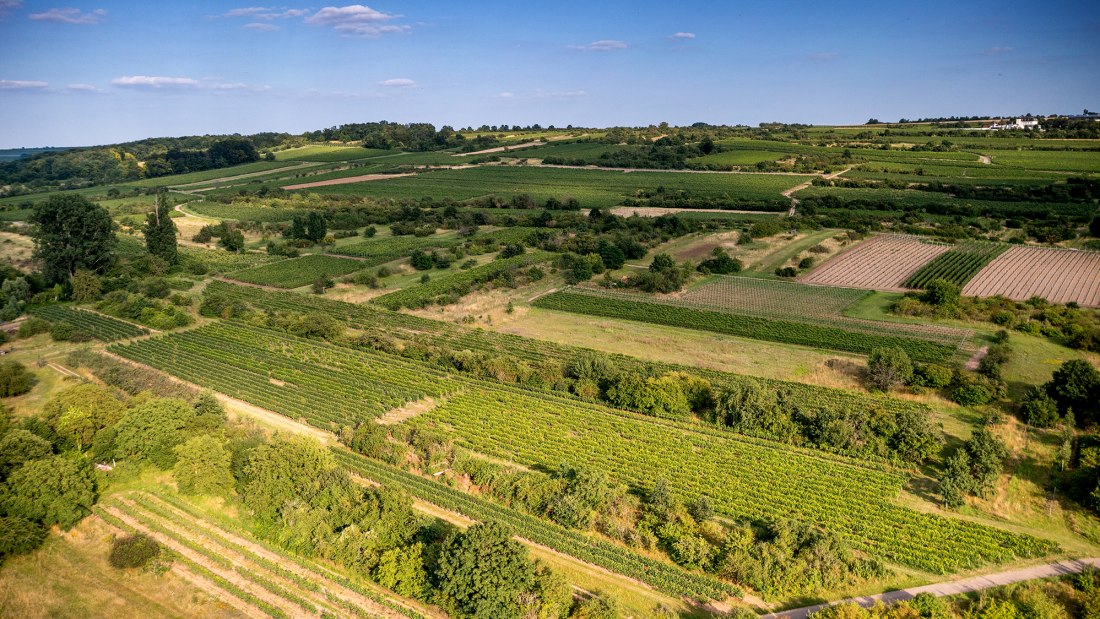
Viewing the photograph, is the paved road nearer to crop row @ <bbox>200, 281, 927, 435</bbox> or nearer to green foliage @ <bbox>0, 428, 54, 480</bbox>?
crop row @ <bbox>200, 281, 927, 435</bbox>

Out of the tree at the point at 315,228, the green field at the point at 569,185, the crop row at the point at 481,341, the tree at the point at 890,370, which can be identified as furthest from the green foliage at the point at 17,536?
the green field at the point at 569,185

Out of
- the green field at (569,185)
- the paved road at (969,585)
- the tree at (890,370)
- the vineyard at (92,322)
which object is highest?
the green field at (569,185)

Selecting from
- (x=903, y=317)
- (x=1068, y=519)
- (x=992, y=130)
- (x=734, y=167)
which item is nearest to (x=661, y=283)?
(x=903, y=317)

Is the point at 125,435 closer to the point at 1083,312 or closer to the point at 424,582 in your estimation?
the point at 424,582

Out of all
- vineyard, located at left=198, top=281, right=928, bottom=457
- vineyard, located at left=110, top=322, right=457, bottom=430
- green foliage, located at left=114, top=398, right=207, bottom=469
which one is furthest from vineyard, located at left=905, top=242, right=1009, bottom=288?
green foliage, located at left=114, top=398, right=207, bottom=469

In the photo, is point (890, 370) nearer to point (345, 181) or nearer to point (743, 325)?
point (743, 325)

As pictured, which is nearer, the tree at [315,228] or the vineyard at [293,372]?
the vineyard at [293,372]

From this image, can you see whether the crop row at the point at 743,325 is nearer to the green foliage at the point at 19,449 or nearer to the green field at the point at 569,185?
the green foliage at the point at 19,449
